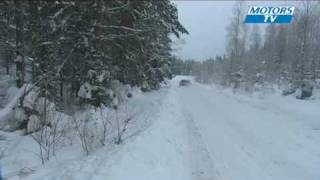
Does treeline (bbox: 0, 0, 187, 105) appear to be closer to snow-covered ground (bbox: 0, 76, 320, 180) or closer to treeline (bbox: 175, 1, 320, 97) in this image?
snow-covered ground (bbox: 0, 76, 320, 180)

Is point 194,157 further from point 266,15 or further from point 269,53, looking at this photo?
point 269,53

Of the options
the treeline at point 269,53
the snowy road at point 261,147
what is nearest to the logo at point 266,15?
the snowy road at point 261,147

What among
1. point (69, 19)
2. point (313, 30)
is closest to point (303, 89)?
point (313, 30)

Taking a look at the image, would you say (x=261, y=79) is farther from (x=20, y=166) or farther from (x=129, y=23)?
(x=20, y=166)

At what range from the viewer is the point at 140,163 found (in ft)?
24.0

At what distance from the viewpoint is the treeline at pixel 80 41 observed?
351 inches

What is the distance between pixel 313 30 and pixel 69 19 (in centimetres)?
4705

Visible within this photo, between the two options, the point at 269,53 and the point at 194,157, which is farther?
the point at 269,53

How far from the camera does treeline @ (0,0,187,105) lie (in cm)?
891

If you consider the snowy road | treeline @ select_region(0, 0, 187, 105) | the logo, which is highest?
the logo

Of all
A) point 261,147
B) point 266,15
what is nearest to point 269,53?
point 266,15

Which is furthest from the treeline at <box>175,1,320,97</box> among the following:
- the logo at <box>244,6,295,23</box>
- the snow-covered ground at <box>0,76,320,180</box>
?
the snow-covered ground at <box>0,76,320,180</box>

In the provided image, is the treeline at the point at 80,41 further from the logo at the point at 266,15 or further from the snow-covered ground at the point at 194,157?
the logo at the point at 266,15

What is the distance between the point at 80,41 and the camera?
1089 centimetres
